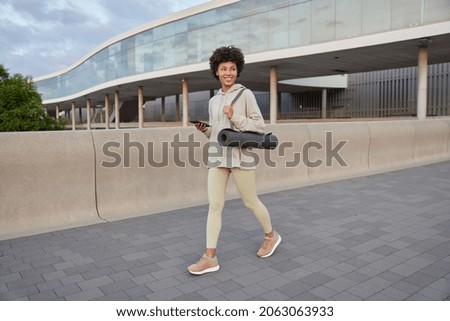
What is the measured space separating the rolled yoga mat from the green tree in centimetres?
3275

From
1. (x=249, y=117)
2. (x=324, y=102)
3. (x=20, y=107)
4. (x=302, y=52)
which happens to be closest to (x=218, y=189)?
(x=249, y=117)

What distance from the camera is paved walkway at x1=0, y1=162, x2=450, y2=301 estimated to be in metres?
3.31

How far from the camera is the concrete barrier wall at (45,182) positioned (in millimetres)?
4883

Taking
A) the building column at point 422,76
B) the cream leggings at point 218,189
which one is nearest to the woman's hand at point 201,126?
the cream leggings at point 218,189

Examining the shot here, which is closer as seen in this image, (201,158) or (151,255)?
(151,255)

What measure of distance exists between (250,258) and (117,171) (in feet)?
8.59

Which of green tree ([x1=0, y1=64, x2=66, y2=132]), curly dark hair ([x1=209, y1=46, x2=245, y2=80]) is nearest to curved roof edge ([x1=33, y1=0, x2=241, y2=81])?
green tree ([x1=0, y1=64, x2=66, y2=132])

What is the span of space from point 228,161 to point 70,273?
178 centimetres

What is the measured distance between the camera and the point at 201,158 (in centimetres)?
679

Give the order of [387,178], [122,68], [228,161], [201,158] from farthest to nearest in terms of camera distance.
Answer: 1. [122,68]
2. [387,178]
3. [201,158]
4. [228,161]

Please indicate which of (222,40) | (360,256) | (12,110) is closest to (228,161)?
(360,256)

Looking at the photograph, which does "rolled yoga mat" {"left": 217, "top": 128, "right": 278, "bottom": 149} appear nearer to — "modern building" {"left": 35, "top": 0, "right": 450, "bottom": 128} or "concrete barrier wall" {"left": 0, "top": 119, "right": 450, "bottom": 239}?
"concrete barrier wall" {"left": 0, "top": 119, "right": 450, "bottom": 239}

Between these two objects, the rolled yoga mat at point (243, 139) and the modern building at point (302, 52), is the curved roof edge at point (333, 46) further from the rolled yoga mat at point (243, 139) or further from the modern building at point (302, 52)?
the rolled yoga mat at point (243, 139)

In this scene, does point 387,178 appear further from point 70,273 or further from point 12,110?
point 12,110
